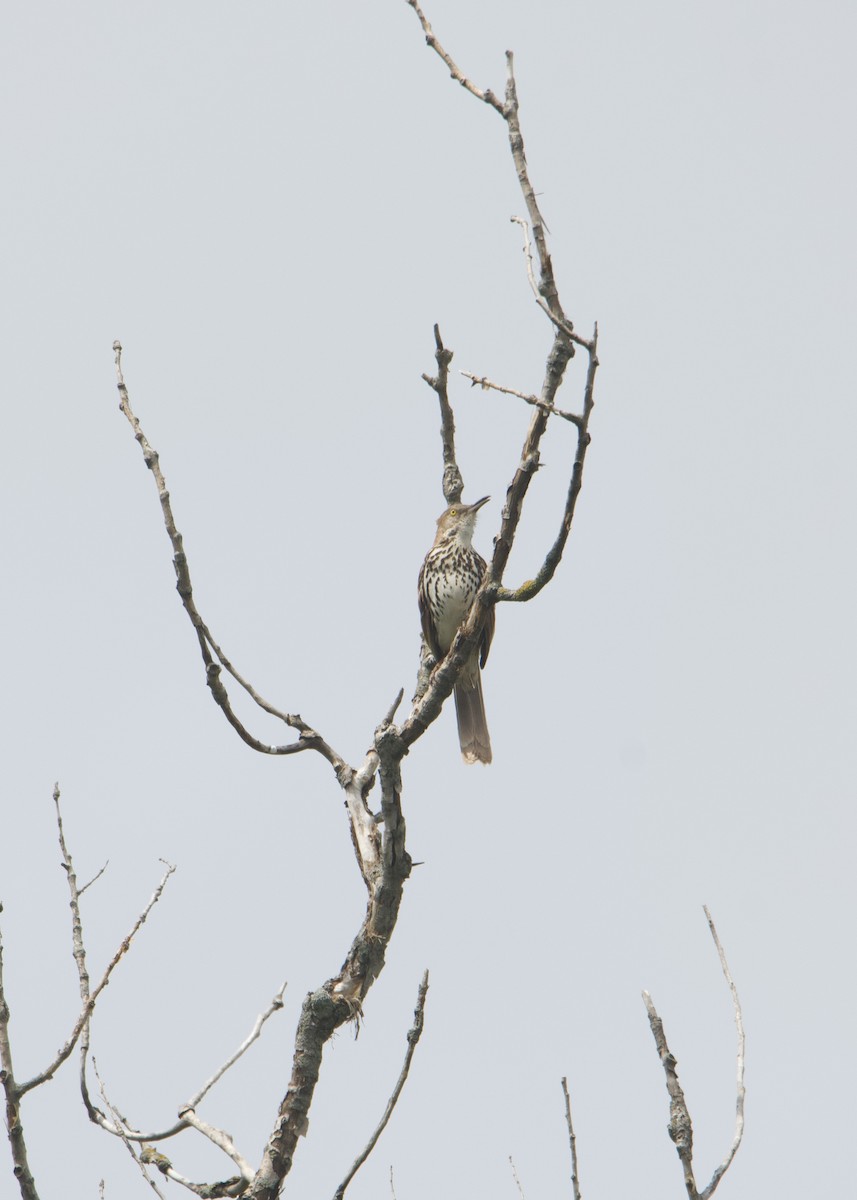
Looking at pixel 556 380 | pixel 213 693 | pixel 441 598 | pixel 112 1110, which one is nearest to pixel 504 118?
pixel 556 380

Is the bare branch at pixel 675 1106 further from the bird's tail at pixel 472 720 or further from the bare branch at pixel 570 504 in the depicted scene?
the bird's tail at pixel 472 720

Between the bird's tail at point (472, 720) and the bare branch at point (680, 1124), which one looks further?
the bird's tail at point (472, 720)

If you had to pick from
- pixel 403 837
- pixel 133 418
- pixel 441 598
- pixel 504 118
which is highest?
pixel 441 598

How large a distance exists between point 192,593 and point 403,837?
987mm

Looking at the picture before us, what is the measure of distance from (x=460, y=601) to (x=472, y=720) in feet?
2.25

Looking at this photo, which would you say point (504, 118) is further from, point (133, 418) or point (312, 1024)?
point (312, 1024)

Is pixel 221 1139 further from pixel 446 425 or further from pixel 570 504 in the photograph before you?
pixel 446 425

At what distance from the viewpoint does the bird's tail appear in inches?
331

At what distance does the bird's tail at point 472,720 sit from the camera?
8.41 metres

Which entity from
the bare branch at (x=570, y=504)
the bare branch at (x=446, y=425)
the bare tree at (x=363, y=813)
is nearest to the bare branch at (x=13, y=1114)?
the bare tree at (x=363, y=813)

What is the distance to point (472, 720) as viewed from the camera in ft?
27.8

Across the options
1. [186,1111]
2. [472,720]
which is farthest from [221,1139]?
[472,720]

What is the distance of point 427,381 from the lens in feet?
22.0

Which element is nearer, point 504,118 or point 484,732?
point 504,118
